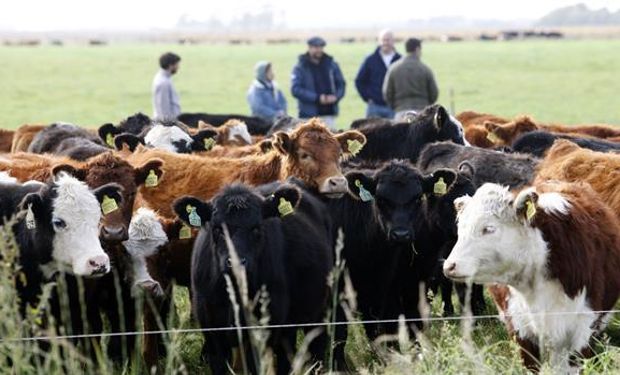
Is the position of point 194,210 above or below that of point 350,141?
above

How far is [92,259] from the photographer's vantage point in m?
6.74

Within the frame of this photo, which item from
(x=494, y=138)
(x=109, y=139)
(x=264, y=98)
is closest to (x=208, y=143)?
(x=109, y=139)

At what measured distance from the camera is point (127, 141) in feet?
37.7

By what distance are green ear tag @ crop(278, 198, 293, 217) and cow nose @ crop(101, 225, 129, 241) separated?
3.90ft

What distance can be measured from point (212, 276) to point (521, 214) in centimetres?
181

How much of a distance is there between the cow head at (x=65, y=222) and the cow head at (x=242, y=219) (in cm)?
54

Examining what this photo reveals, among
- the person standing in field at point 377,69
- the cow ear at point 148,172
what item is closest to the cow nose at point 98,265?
the cow ear at point 148,172

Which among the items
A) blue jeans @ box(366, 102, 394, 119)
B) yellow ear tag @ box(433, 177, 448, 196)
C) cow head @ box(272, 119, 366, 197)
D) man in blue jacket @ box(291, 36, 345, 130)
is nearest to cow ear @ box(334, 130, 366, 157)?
cow head @ box(272, 119, 366, 197)

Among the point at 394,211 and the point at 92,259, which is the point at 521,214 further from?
the point at 92,259

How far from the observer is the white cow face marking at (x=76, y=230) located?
6777mm

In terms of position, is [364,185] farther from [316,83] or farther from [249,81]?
[249,81]

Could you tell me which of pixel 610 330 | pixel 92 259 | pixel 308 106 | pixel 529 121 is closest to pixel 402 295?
pixel 610 330

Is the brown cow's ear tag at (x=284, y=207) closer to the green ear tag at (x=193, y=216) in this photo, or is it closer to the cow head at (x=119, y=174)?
the green ear tag at (x=193, y=216)

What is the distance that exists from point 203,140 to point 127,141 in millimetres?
1138
